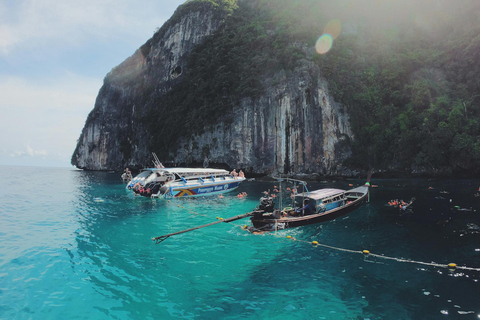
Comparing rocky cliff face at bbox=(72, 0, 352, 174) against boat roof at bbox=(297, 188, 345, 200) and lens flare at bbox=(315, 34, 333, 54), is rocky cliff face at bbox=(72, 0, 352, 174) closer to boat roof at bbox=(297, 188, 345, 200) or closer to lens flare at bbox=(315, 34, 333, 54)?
lens flare at bbox=(315, 34, 333, 54)

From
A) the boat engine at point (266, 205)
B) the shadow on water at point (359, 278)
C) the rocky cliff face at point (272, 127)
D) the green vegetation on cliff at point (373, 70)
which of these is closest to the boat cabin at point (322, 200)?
the shadow on water at point (359, 278)

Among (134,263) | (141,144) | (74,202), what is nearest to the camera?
(134,263)

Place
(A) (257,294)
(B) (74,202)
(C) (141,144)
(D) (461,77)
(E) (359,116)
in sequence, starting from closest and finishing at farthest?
(A) (257,294), (B) (74,202), (D) (461,77), (E) (359,116), (C) (141,144)

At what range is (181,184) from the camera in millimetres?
29562

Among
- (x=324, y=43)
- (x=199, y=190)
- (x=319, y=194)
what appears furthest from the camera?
(x=324, y=43)

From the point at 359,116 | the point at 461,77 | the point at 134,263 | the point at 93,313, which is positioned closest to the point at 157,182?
the point at 134,263

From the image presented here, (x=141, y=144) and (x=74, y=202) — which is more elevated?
(x=141, y=144)

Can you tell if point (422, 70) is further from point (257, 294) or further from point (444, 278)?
point (257, 294)

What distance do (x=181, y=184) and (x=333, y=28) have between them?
171 feet

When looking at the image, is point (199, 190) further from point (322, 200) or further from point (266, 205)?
point (322, 200)

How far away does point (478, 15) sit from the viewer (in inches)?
1842

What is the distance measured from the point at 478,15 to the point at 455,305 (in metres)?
64.2

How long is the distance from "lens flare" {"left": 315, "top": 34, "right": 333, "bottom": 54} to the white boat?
36.9m

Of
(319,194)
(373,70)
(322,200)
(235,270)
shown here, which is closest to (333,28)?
(373,70)
